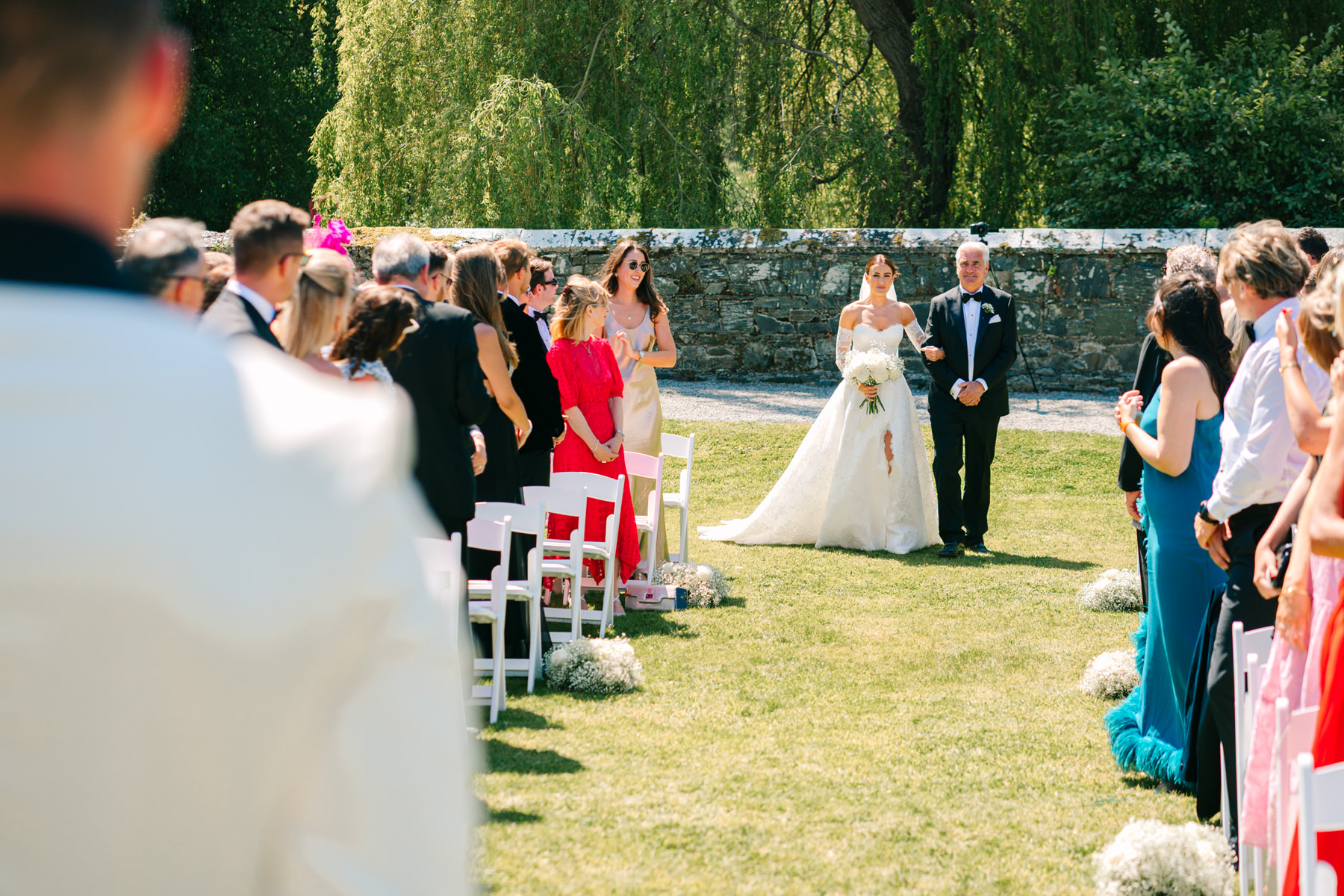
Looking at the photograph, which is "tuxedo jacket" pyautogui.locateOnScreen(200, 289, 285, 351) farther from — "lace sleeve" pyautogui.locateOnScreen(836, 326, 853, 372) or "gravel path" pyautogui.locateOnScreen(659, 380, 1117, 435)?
"gravel path" pyautogui.locateOnScreen(659, 380, 1117, 435)

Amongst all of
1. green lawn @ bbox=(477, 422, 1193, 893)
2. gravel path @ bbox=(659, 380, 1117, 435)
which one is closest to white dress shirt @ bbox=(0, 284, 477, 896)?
green lawn @ bbox=(477, 422, 1193, 893)

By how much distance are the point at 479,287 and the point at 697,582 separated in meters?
2.57

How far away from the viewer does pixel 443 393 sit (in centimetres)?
506

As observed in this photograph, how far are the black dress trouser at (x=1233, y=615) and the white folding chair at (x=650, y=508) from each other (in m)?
4.01

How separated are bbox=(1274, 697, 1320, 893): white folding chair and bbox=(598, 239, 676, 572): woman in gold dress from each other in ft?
17.7

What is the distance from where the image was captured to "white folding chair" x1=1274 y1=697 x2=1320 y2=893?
257 cm

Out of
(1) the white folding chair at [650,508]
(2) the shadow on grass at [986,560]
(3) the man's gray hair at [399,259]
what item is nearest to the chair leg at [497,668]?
(3) the man's gray hair at [399,259]

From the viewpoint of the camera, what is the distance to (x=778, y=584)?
815cm

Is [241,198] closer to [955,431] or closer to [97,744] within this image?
[955,431]

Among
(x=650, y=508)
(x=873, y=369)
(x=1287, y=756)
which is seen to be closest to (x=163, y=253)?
(x=1287, y=756)

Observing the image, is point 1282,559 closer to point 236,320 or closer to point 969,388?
point 236,320

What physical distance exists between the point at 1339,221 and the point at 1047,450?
5167mm

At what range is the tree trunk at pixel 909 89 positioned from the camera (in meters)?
16.6

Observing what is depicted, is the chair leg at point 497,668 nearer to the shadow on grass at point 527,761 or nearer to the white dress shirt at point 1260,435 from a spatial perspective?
the shadow on grass at point 527,761
